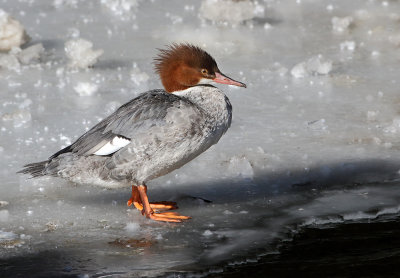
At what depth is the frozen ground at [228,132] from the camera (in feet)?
13.7

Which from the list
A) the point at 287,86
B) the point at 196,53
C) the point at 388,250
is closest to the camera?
the point at 388,250

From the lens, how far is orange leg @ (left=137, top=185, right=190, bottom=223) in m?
4.50

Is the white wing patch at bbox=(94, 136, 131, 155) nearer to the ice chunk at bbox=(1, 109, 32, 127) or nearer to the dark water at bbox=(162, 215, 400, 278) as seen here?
the dark water at bbox=(162, 215, 400, 278)

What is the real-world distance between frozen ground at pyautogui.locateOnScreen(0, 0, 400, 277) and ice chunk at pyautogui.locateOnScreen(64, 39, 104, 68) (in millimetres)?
76

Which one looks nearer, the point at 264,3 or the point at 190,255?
the point at 190,255

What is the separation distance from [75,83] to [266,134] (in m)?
1.98

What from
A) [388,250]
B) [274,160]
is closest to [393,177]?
[274,160]

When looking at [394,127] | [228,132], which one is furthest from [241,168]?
[394,127]

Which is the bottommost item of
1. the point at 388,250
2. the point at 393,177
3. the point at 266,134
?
the point at 388,250

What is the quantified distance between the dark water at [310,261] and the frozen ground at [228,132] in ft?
0.09

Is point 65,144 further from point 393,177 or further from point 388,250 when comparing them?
point 388,250

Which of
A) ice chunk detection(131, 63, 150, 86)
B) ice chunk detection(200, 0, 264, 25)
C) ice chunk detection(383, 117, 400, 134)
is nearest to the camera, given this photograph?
ice chunk detection(383, 117, 400, 134)

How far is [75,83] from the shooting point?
687 cm

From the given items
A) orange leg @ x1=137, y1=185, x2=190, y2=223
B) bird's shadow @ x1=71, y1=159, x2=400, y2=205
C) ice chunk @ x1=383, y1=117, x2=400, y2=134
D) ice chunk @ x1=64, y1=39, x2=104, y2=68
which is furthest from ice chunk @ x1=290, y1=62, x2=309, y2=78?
orange leg @ x1=137, y1=185, x2=190, y2=223
